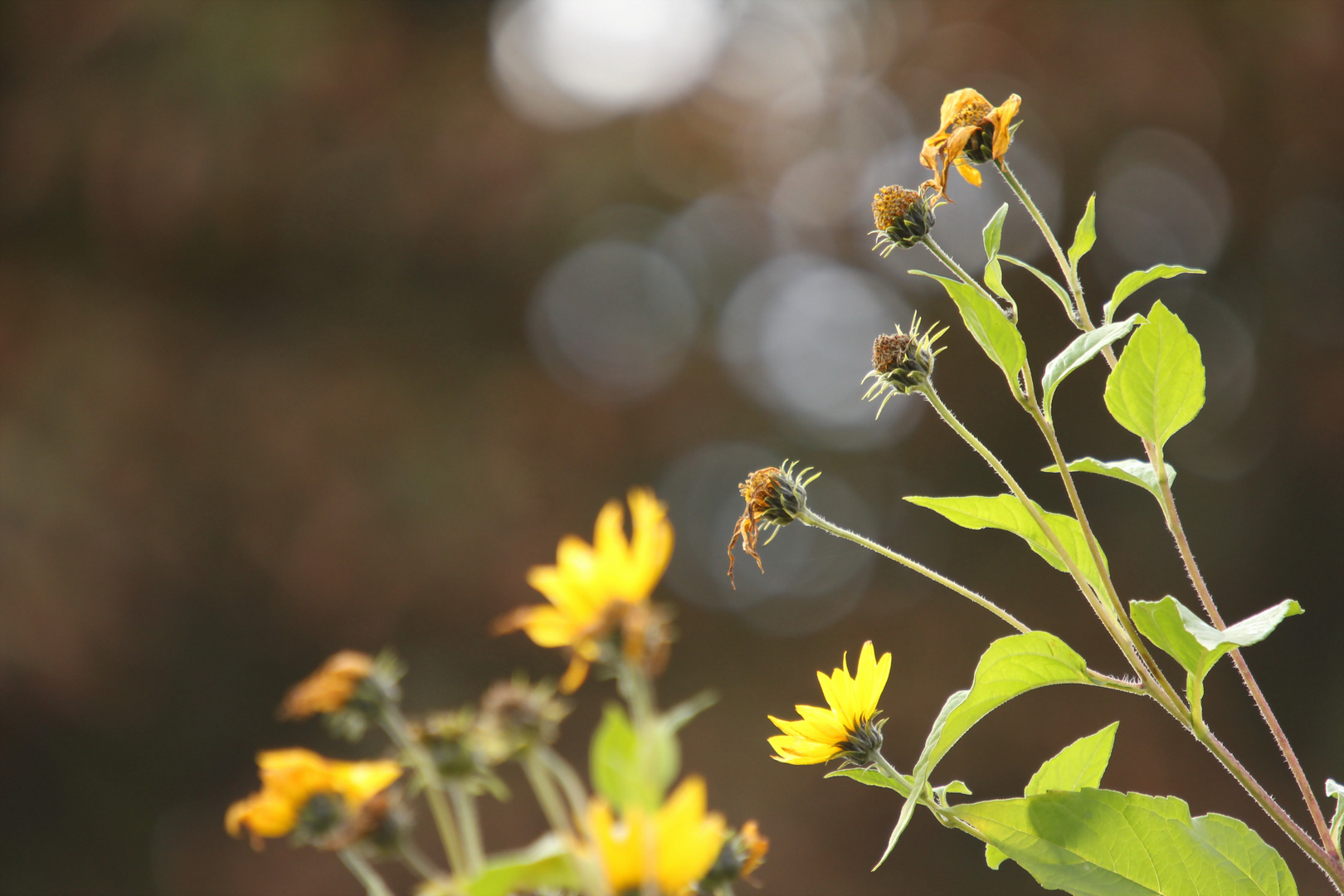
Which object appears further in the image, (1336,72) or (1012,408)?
(1012,408)

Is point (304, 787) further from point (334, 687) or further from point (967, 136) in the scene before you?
point (967, 136)

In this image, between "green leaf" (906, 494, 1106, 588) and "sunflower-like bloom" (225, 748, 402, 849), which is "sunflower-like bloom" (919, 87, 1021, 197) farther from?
"sunflower-like bloom" (225, 748, 402, 849)

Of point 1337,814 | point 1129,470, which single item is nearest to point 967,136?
point 1129,470

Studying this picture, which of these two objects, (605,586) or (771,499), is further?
(771,499)

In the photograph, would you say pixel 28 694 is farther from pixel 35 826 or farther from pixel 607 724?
pixel 607 724

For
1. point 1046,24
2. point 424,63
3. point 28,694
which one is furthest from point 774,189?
point 28,694
